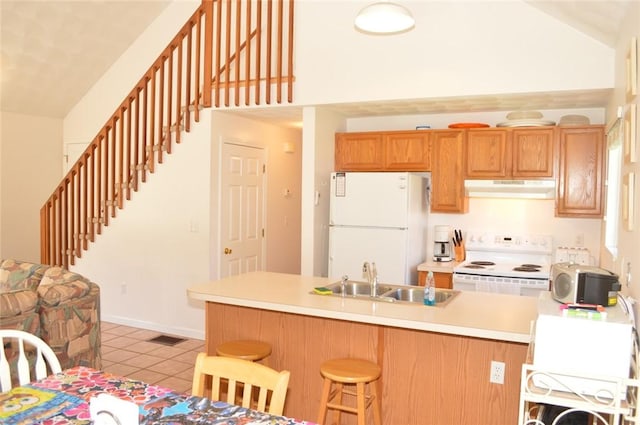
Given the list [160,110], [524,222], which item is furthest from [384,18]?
[160,110]

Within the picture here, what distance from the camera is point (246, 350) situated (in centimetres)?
325

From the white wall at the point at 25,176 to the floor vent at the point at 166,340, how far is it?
2.37 metres

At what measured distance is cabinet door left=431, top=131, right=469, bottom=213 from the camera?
5070mm

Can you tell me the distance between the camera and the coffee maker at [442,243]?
546cm

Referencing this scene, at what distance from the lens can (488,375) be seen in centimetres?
288

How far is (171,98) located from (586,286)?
4.57 m

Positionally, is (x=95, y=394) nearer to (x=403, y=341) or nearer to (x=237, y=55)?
(x=403, y=341)

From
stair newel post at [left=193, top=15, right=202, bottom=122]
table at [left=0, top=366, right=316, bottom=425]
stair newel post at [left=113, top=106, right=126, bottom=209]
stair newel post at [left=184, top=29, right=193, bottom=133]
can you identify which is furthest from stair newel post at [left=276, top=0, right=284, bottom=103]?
table at [left=0, top=366, right=316, bottom=425]

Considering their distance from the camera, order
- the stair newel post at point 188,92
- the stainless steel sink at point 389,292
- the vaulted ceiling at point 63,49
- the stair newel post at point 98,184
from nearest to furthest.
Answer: the stainless steel sink at point 389,292 < the vaulted ceiling at point 63,49 < the stair newel post at point 188,92 < the stair newel post at point 98,184

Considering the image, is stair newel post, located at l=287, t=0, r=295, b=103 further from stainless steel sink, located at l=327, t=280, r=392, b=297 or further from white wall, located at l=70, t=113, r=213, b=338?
stainless steel sink, located at l=327, t=280, r=392, b=297

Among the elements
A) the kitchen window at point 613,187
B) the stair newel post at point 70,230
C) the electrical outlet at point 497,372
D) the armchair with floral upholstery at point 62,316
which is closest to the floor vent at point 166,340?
the armchair with floral upholstery at point 62,316

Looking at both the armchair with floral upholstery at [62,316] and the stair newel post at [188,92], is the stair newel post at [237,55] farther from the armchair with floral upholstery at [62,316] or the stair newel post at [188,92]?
the armchair with floral upholstery at [62,316]

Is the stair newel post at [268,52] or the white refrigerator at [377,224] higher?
the stair newel post at [268,52]

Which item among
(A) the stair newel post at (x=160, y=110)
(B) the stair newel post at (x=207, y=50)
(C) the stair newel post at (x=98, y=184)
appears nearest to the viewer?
(B) the stair newel post at (x=207, y=50)
